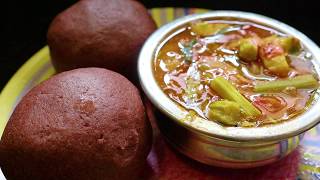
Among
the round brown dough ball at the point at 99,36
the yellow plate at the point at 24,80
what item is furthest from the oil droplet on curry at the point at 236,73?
the yellow plate at the point at 24,80

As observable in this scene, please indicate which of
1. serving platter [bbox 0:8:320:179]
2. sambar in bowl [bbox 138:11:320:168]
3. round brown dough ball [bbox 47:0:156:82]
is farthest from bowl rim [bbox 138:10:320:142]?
serving platter [bbox 0:8:320:179]

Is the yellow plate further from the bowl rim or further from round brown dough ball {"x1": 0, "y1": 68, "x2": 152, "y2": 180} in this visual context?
the bowl rim

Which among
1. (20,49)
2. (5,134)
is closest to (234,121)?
(5,134)

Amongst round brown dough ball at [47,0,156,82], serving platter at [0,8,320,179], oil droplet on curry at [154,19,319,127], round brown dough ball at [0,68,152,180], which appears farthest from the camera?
round brown dough ball at [47,0,156,82]

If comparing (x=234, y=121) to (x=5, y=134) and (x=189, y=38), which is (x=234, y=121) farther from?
(x=5, y=134)

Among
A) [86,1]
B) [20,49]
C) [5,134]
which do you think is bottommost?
[20,49]

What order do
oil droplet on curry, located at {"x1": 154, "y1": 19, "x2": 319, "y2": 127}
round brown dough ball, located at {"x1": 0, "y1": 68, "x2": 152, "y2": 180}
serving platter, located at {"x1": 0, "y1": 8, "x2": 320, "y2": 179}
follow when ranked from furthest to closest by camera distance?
serving platter, located at {"x1": 0, "y1": 8, "x2": 320, "y2": 179}
oil droplet on curry, located at {"x1": 154, "y1": 19, "x2": 319, "y2": 127}
round brown dough ball, located at {"x1": 0, "y1": 68, "x2": 152, "y2": 180}

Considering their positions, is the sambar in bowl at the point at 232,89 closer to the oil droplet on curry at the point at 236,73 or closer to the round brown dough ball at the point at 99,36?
the oil droplet on curry at the point at 236,73
